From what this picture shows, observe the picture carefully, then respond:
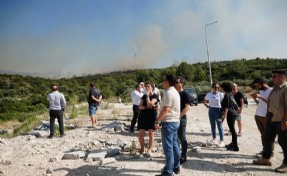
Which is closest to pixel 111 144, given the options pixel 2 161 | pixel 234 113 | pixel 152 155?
pixel 152 155

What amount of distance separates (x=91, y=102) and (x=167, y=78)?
7419mm

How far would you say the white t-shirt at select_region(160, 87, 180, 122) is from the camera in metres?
6.53

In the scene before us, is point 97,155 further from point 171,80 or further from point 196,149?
point 171,80

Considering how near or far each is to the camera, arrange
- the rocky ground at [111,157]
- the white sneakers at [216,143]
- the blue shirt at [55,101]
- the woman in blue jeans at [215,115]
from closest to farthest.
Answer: the rocky ground at [111,157] → the white sneakers at [216,143] → the woman in blue jeans at [215,115] → the blue shirt at [55,101]

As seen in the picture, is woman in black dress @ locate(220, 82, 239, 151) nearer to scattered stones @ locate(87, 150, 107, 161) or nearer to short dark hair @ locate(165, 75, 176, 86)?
short dark hair @ locate(165, 75, 176, 86)

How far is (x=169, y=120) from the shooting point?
21.6 feet

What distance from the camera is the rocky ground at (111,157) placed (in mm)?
7438

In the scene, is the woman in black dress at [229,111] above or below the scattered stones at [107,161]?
above

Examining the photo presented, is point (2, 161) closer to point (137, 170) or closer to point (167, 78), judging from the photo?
point (137, 170)

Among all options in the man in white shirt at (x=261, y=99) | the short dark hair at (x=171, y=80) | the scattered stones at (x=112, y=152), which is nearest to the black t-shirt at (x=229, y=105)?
the man in white shirt at (x=261, y=99)

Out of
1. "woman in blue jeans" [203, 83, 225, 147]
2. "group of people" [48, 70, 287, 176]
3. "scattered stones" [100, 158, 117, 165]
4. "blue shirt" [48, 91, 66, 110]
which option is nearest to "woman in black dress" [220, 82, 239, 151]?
"group of people" [48, 70, 287, 176]

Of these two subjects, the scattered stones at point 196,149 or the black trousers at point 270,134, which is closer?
the black trousers at point 270,134

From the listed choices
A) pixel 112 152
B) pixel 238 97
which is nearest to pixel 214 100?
pixel 238 97

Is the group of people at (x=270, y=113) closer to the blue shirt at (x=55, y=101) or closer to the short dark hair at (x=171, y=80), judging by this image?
the short dark hair at (x=171, y=80)
